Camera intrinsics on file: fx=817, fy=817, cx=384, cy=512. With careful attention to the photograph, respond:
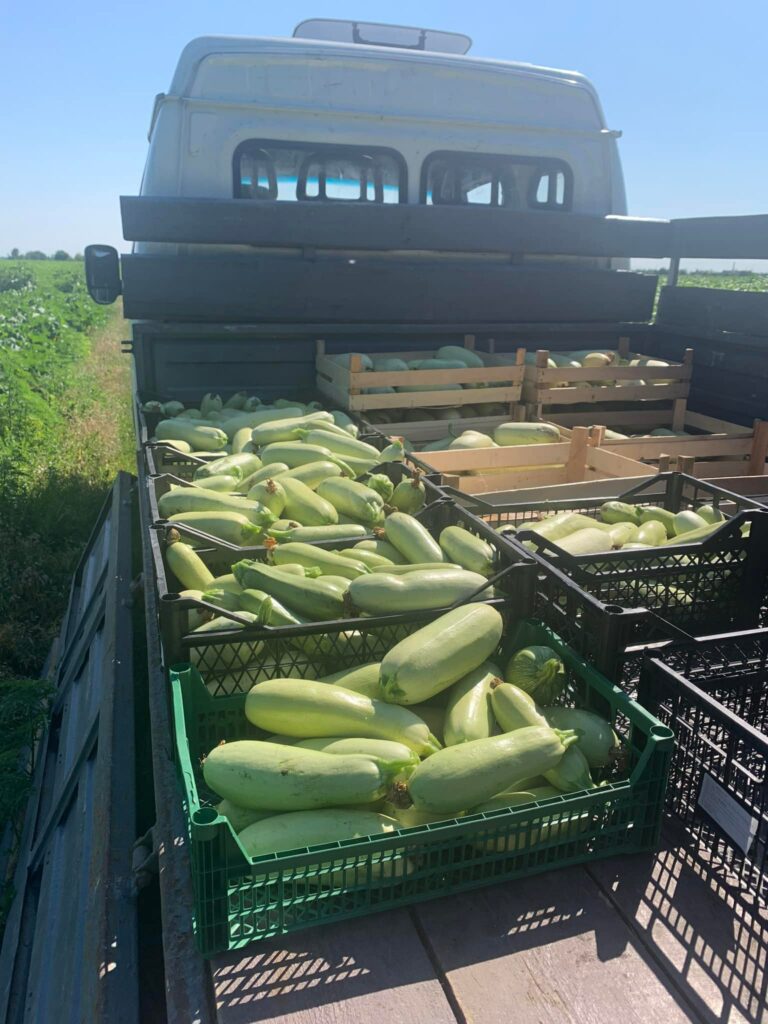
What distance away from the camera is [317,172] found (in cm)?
605

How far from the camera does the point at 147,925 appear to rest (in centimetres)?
211

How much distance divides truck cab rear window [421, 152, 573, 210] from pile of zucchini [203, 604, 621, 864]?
4.82m

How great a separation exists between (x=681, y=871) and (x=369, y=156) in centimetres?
551

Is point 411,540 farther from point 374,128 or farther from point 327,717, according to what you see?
point 374,128

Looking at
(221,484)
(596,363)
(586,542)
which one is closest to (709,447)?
(596,363)

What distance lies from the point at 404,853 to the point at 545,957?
344 mm

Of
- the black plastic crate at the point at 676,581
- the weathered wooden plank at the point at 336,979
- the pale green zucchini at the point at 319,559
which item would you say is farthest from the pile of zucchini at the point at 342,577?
the weathered wooden plank at the point at 336,979

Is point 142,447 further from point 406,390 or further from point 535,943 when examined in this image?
point 535,943

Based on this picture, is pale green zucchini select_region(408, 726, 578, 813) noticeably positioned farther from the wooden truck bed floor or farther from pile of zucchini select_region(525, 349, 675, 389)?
pile of zucchini select_region(525, 349, 675, 389)

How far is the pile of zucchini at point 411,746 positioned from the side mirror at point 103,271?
4477 mm

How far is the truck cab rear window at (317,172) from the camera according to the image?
5.86 meters

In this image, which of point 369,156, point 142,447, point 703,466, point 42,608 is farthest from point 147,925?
point 369,156

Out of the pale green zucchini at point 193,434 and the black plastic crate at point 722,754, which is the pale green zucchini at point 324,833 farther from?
the pale green zucchini at point 193,434

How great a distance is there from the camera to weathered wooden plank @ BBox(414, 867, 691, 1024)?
5.05 feet
